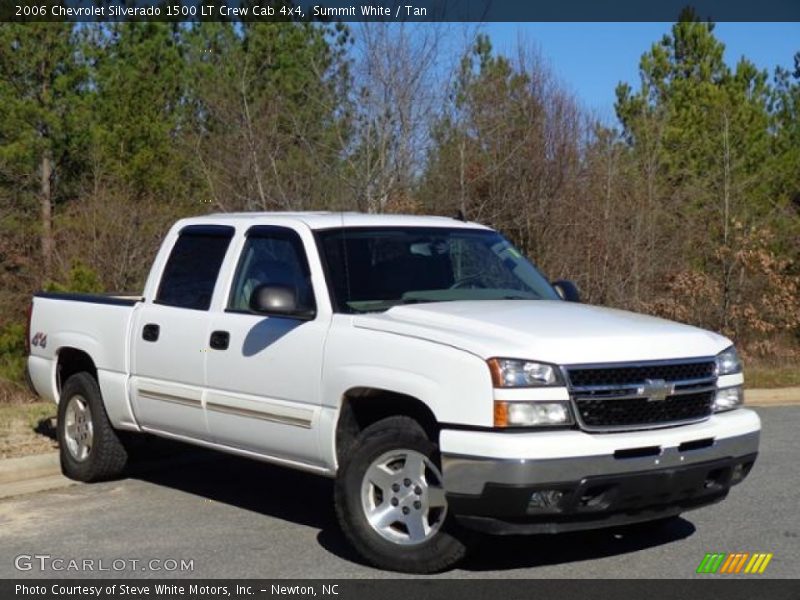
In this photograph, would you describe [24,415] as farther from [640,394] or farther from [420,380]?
[640,394]

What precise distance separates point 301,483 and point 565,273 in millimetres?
13106

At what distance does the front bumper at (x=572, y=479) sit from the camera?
5.84 m

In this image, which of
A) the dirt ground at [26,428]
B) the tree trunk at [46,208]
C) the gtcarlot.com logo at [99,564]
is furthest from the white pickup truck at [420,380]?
the tree trunk at [46,208]

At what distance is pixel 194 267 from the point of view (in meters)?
8.12

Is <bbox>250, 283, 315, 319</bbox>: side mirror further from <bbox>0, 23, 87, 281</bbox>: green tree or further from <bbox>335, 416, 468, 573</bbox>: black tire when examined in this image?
<bbox>0, 23, 87, 281</bbox>: green tree

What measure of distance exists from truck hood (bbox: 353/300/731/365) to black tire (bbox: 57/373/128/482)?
2869 mm

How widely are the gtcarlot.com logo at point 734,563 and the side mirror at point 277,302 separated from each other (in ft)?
8.53

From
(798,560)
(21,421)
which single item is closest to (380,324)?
(798,560)

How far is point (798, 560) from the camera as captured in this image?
6695 mm

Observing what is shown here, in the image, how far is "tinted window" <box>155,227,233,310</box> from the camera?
7.93m

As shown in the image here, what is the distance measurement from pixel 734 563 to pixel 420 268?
99.0 inches

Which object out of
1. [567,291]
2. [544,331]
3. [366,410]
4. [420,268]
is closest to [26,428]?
[420,268]

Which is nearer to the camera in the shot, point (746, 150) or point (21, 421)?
point (21, 421)

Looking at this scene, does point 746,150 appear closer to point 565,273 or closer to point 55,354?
point 565,273
